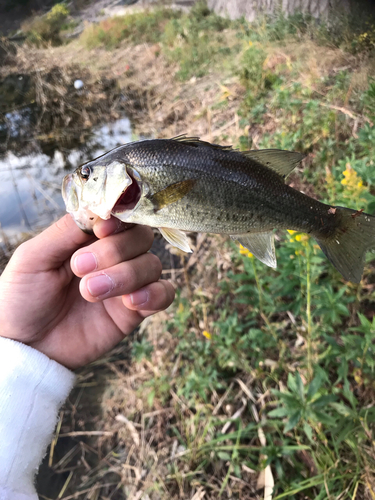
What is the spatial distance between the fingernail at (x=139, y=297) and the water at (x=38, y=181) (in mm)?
5228

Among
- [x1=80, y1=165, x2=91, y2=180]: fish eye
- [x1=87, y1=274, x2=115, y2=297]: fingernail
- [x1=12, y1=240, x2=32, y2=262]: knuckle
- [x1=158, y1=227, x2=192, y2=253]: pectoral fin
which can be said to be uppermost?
[x1=80, y1=165, x2=91, y2=180]: fish eye

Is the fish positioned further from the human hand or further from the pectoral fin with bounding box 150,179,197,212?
the human hand

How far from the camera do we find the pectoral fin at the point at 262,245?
1583 mm

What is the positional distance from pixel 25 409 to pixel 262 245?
1.57 metres

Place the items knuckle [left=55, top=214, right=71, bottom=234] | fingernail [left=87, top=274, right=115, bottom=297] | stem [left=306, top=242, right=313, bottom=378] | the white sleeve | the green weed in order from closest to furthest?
fingernail [left=87, top=274, right=115, bottom=297]
the white sleeve
knuckle [left=55, top=214, right=71, bottom=234]
stem [left=306, top=242, right=313, bottom=378]
the green weed

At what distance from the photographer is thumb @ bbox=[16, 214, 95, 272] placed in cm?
179

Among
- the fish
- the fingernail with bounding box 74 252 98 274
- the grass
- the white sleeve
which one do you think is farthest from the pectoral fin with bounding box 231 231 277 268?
the white sleeve

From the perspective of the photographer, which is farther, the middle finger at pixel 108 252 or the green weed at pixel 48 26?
the green weed at pixel 48 26

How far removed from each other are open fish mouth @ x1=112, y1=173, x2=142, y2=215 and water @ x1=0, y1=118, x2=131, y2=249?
214 inches

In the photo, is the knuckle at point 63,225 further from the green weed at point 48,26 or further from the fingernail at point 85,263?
the green weed at point 48,26

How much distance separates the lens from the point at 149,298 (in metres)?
1.80

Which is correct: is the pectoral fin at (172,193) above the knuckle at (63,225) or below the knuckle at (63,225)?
above

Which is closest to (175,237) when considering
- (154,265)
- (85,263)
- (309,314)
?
(154,265)

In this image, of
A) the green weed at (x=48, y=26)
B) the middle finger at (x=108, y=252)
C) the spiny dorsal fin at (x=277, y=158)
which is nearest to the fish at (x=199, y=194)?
the spiny dorsal fin at (x=277, y=158)
